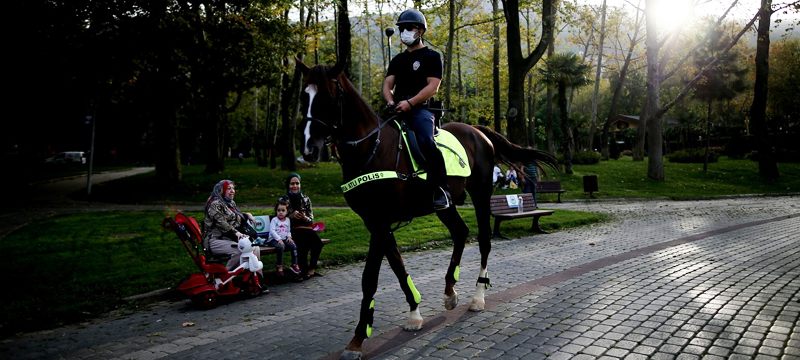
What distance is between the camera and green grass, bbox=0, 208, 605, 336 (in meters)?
7.57

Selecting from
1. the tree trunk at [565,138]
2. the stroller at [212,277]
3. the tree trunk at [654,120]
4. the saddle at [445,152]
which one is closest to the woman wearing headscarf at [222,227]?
the stroller at [212,277]

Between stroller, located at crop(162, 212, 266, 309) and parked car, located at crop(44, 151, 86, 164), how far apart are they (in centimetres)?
6355

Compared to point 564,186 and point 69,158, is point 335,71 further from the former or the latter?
point 69,158

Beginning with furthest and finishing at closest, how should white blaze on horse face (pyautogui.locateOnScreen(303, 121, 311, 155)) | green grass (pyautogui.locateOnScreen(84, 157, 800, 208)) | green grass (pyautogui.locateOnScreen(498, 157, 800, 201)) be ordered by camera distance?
1. green grass (pyautogui.locateOnScreen(498, 157, 800, 201))
2. green grass (pyautogui.locateOnScreen(84, 157, 800, 208))
3. white blaze on horse face (pyautogui.locateOnScreen(303, 121, 311, 155))

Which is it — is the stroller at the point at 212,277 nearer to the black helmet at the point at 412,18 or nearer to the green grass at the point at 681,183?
the black helmet at the point at 412,18

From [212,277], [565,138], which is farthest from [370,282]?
[565,138]

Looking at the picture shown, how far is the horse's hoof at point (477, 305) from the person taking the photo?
6664 mm

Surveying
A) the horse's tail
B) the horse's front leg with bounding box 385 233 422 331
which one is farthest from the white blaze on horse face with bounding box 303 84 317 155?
the horse's tail

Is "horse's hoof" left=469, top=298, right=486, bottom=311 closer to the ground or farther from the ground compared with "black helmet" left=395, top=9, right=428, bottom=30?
closer to the ground

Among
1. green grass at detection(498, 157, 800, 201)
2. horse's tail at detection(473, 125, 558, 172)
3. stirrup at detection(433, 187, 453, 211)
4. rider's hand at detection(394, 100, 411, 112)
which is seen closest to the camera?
rider's hand at detection(394, 100, 411, 112)

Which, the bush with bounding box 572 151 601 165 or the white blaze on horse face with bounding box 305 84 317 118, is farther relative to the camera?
the bush with bounding box 572 151 601 165

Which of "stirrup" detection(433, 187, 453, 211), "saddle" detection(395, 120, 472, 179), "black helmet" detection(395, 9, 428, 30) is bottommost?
"stirrup" detection(433, 187, 453, 211)

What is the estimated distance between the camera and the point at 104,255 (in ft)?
35.8

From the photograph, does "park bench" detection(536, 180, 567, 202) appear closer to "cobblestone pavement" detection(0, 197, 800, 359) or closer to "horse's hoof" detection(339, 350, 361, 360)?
"cobblestone pavement" detection(0, 197, 800, 359)
